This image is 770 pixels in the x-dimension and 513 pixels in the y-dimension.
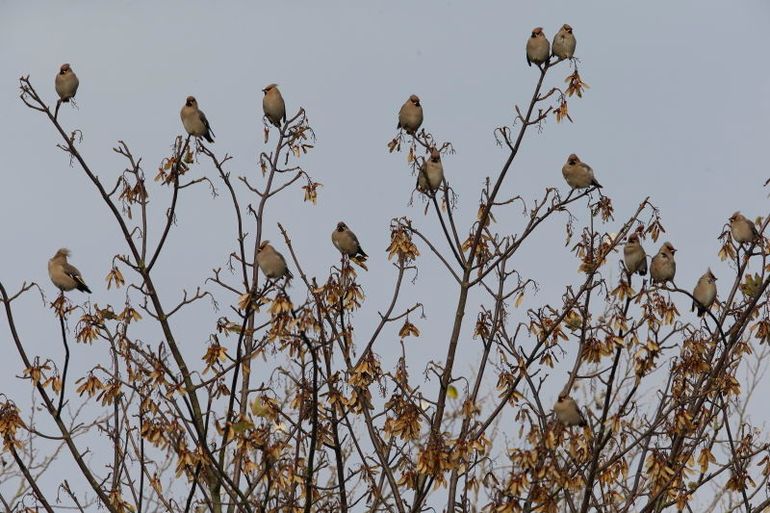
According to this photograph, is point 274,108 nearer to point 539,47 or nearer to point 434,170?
point 434,170

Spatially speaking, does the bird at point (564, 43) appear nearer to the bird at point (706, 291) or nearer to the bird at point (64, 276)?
the bird at point (706, 291)

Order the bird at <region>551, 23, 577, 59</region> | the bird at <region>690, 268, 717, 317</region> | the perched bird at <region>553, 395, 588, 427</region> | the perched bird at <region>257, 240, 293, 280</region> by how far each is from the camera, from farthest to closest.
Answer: the bird at <region>551, 23, 577, 59</region> < the bird at <region>690, 268, 717, 317</region> < the perched bird at <region>257, 240, 293, 280</region> < the perched bird at <region>553, 395, 588, 427</region>

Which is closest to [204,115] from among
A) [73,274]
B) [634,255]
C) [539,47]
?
[73,274]

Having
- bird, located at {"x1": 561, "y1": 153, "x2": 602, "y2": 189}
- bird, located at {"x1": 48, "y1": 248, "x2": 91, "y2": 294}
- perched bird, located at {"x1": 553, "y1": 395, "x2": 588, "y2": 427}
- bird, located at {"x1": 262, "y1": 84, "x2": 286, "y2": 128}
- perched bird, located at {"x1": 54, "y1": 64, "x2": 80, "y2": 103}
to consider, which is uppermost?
perched bird, located at {"x1": 54, "y1": 64, "x2": 80, "y2": 103}

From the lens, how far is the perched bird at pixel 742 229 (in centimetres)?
816

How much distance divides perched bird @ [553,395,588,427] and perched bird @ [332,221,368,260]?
1.43 meters

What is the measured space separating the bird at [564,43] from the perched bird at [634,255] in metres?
1.36

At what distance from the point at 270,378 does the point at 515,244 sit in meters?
1.60

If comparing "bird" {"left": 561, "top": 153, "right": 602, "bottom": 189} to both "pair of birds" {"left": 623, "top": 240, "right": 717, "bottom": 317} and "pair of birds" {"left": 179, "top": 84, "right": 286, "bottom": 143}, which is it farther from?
"pair of birds" {"left": 179, "top": 84, "right": 286, "bottom": 143}

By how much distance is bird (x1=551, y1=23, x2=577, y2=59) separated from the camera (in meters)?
8.59

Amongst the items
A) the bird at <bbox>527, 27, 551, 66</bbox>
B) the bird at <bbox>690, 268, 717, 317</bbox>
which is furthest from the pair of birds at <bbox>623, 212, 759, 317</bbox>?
the bird at <bbox>527, 27, 551, 66</bbox>

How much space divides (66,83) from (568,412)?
3.70 metres

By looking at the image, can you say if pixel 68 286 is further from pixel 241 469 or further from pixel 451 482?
pixel 451 482

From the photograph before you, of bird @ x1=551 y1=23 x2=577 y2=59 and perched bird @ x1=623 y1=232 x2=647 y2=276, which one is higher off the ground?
bird @ x1=551 y1=23 x2=577 y2=59
